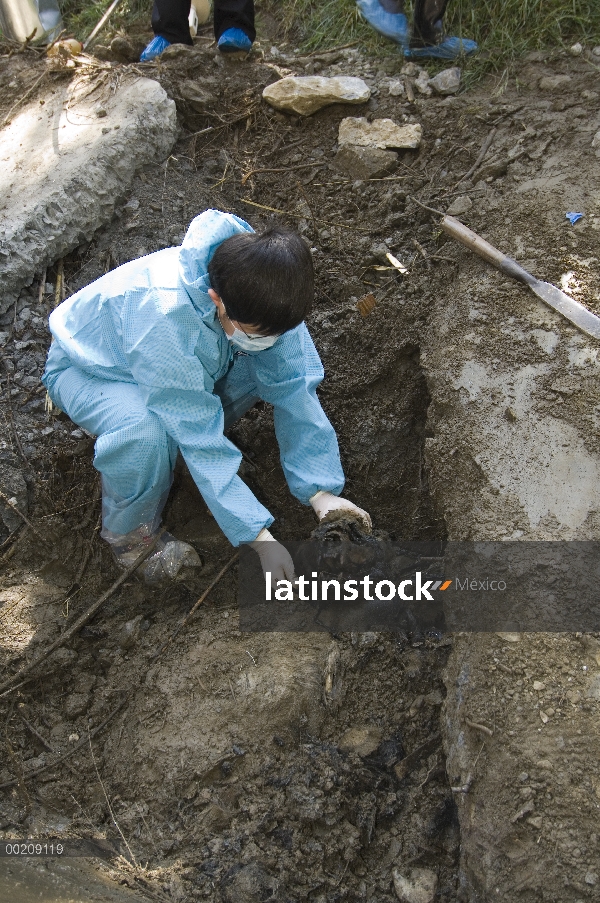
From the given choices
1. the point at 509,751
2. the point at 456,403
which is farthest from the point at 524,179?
the point at 509,751

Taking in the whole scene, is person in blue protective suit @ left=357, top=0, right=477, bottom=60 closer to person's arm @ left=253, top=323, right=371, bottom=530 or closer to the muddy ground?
the muddy ground

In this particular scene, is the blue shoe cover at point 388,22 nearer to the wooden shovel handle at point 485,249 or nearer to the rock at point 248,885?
the wooden shovel handle at point 485,249

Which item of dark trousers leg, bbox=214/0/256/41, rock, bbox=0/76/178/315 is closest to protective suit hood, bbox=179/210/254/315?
rock, bbox=0/76/178/315

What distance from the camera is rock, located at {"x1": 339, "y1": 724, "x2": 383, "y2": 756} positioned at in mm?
1986

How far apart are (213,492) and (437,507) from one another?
0.70 m

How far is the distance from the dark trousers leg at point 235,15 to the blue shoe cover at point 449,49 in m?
0.77

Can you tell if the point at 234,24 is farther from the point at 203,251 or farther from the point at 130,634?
the point at 130,634

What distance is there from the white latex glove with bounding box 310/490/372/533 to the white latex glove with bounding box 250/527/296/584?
167mm

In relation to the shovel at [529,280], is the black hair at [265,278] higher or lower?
higher

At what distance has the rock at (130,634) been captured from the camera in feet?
7.77

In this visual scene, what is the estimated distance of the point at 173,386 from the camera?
6.90ft

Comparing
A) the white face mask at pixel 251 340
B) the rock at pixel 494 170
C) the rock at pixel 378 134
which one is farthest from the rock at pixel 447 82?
the white face mask at pixel 251 340

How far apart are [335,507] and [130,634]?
2.42 feet

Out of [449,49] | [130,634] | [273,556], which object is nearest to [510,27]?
[449,49]
